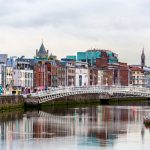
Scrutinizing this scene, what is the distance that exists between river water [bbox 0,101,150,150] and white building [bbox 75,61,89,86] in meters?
47.3

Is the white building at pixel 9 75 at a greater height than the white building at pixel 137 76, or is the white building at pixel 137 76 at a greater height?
the white building at pixel 137 76

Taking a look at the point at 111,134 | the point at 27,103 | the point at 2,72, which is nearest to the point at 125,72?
the point at 2,72

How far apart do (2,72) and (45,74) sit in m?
11.5

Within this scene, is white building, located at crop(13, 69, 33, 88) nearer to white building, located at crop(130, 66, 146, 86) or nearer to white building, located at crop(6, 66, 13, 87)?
white building, located at crop(6, 66, 13, 87)

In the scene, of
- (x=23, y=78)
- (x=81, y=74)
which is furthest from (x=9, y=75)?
(x=81, y=74)

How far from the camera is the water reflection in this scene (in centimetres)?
3578

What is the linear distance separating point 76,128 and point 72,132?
6.91 ft

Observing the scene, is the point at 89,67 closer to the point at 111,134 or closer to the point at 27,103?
the point at 27,103

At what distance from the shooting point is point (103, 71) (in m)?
111

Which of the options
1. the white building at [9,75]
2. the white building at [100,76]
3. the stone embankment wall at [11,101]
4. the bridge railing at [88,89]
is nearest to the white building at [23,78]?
the white building at [9,75]

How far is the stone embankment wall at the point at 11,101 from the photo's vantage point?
5519 cm

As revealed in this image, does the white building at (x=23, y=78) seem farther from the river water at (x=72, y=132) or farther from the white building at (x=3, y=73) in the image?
the river water at (x=72, y=132)

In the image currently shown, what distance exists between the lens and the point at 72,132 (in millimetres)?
39656

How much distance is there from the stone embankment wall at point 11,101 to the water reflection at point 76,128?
3.26 m
